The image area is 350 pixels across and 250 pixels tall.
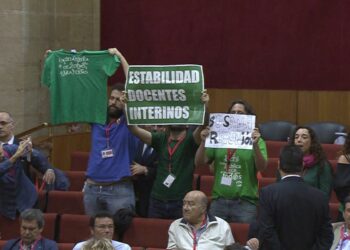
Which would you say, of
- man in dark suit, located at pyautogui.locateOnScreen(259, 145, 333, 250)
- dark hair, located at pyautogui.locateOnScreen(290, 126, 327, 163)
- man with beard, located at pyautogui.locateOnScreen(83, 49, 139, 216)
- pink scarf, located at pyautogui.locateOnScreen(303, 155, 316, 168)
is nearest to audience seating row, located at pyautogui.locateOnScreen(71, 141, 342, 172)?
man with beard, located at pyautogui.locateOnScreen(83, 49, 139, 216)

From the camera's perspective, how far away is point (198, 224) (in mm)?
7656

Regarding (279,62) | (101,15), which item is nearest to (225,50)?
(279,62)

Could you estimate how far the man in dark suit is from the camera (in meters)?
6.70

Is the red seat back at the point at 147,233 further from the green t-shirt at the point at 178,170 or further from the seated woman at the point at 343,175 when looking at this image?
the seated woman at the point at 343,175

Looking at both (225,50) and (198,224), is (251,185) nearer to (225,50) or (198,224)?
(198,224)

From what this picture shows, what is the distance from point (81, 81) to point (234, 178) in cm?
172

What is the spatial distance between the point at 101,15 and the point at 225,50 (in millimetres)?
1668

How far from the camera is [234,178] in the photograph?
8.08 m

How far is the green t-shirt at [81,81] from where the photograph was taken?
879 centimetres

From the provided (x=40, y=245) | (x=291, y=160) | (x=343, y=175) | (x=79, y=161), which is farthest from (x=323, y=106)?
(x=291, y=160)

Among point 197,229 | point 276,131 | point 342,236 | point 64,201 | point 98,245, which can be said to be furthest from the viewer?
point 276,131

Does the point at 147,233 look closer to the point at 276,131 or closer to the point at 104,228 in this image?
the point at 104,228

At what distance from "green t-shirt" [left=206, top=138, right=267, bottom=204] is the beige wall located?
12.6 feet

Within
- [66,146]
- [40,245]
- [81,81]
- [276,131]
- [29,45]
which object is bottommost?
[40,245]
